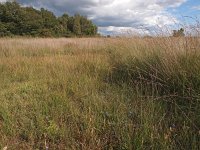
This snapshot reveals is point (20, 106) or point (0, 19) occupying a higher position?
point (0, 19)

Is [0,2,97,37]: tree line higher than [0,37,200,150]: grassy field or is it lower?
higher

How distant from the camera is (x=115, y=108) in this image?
3336 mm

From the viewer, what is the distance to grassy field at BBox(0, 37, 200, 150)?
267cm

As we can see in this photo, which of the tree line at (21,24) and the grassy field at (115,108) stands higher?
the tree line at (21,24)

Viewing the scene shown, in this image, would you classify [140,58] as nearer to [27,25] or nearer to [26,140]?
[26,140]

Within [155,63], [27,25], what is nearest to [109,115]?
[155,63]

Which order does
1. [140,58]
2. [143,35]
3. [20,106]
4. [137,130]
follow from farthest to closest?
[143,35]
[140,58]
[20,106]
[137,130]

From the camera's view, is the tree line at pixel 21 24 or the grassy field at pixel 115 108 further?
the tree line at pixel 21 24

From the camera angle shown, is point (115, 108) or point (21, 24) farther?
point (21, 24)

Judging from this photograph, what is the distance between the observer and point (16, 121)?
3.28 metres

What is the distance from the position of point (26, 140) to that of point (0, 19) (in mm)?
39851

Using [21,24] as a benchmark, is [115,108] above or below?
below

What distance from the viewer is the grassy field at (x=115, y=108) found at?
2670 mm

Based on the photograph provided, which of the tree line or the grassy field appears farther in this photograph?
the tree line
